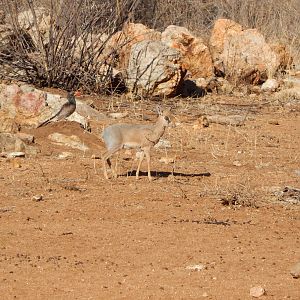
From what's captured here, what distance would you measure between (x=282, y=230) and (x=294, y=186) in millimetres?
1991

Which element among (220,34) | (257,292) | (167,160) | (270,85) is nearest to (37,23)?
(270,85)

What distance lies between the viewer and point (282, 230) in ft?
25.9

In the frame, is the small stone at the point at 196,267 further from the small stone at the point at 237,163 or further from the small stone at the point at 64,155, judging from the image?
the small stone at the point at 64,155

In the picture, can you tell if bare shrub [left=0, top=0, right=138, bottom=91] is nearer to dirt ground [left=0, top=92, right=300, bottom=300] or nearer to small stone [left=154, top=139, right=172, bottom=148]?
dirt ground [left=0, top=92, right=300, bottom=300]

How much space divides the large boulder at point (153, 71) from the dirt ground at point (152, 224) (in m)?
4.77

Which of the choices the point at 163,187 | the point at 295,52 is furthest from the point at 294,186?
the point at 295,52

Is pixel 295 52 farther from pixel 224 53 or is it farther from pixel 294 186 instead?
pixel 294 186

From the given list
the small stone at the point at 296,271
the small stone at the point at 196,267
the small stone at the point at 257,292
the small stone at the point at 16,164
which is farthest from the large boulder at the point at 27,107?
the small stone at the point at 257,292

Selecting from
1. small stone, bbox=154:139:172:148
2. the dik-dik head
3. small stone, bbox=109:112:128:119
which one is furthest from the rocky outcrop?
the dik-dik head

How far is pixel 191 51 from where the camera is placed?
2022cm

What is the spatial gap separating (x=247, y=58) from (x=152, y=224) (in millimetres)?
13153

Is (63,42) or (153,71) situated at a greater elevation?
(63,42)

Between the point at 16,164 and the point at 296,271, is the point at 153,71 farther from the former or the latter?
the point at 296,271

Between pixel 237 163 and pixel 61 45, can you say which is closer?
pixel 237 163
